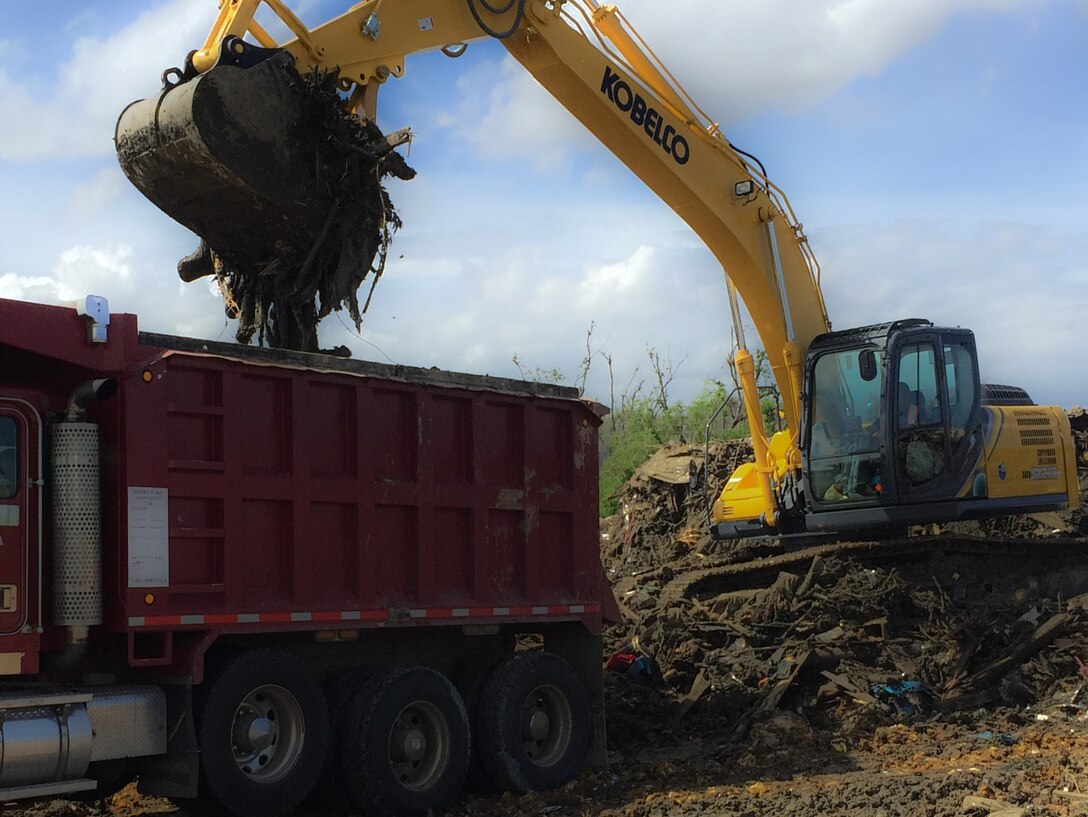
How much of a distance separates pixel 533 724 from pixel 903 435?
16.5ft

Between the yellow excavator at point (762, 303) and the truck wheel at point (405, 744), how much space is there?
11.1 feet

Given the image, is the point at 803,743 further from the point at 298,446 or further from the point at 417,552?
the point at 298,446

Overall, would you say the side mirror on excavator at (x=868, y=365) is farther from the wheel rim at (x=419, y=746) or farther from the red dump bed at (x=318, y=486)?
the wheel rim at (x=419, y=746)

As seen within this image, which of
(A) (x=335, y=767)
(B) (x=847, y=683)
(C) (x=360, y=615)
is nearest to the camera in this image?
(A) (x=335, y=767)

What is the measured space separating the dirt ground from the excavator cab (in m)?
1.21

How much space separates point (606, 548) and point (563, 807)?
10.1 metres

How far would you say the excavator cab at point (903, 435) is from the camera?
13.1 metres

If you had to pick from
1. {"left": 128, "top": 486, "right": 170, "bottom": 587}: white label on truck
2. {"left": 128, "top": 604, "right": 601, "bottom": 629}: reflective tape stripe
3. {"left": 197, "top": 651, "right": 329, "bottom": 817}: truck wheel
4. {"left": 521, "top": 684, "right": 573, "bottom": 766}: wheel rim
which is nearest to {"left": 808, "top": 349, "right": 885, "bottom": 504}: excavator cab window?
→ {"left": 128, "top": 604, "right": 601, "bottom": 629}: reflective tape stripe

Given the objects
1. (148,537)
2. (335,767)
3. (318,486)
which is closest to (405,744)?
(335,767)

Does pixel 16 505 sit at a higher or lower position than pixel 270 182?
lower

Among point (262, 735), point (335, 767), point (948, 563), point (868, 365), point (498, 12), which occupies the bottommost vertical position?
point (335, 767)

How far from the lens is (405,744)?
30.0ft

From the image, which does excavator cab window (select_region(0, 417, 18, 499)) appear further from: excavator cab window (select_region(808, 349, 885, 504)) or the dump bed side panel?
excavator cab window (select_region(808, 349, 885, 504))

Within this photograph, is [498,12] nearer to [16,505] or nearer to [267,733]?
[16,505]
